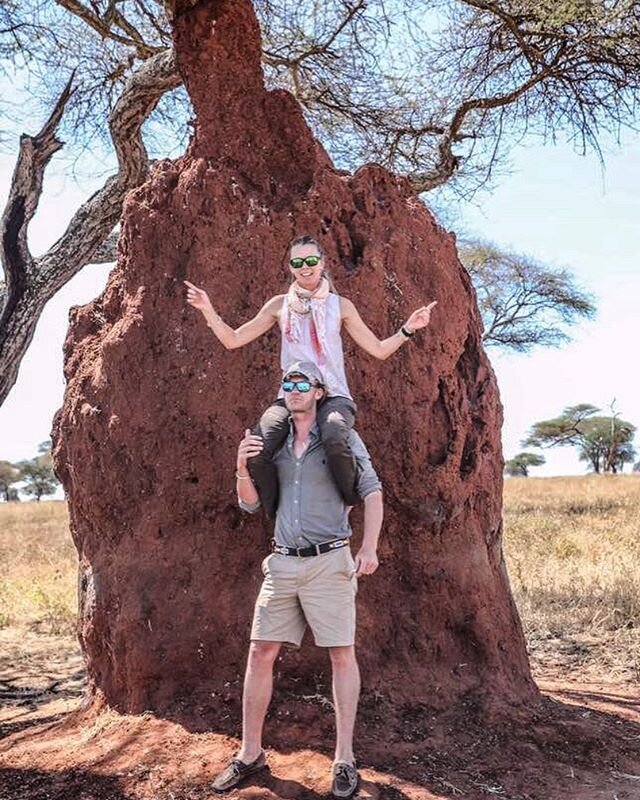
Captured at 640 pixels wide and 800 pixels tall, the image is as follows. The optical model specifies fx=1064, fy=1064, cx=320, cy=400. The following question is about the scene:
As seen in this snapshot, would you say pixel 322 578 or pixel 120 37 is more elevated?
pixel 120 37

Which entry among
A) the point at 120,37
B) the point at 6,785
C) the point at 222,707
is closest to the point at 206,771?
the point at 222,707

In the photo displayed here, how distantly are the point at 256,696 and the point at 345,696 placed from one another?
1.09ft

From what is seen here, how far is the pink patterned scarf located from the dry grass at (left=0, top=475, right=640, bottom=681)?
3.35 metres

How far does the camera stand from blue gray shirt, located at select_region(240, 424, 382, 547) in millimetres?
3811

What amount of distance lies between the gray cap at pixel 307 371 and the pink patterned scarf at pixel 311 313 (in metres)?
0.07

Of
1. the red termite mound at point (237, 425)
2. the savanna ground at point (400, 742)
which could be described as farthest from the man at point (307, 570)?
the red termite mound at point (237, 425)

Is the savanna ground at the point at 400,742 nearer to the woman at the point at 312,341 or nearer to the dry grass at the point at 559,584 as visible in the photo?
the dry grass at the point at 559,584

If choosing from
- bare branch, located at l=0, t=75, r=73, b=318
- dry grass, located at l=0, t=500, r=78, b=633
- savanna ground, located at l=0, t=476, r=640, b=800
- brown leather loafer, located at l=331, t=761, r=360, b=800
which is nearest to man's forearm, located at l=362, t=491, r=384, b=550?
brown leather loafer, located at l=331, t=761, r=360, b=800

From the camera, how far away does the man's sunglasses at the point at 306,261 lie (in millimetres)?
3961

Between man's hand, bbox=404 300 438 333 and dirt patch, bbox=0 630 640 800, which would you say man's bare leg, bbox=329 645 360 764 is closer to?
dirt patch, bbox=0 630 640 800

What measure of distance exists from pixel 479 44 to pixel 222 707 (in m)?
5.43

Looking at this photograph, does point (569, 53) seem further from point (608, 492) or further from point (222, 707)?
point (608, 492)

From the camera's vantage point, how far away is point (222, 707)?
14.2 feet

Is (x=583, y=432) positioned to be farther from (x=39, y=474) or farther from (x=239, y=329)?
(x=239, y=329)
